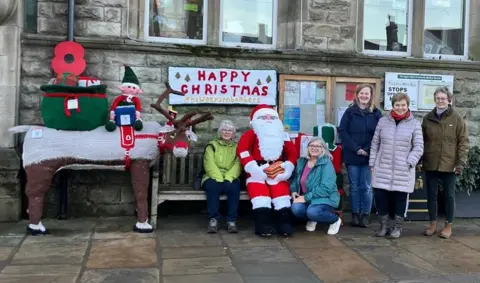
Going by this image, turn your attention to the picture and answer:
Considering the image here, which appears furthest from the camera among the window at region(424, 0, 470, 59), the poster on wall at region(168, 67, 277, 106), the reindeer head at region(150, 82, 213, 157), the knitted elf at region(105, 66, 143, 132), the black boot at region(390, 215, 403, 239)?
the window at region(424, 0, 470, 59)

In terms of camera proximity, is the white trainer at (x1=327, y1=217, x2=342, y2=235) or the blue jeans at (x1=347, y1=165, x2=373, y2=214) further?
the blue jeans at (x1=347, y1=165, x2=373, y2=214)

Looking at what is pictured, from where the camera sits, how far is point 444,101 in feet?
20.7

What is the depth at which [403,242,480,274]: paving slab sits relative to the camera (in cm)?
523

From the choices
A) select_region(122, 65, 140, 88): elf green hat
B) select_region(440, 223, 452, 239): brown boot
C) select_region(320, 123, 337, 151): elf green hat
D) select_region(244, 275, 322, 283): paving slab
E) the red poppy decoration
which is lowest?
select_region(244, 275, 322, 283): paving slab

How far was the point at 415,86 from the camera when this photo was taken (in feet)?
26.4

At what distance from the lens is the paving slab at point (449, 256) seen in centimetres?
523

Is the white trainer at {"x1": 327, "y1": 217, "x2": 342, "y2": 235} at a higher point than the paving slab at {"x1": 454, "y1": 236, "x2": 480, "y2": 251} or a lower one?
higher

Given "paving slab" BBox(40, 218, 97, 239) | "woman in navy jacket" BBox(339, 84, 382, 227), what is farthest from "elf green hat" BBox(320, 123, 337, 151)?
"paving slab" BBox(40, 218, 97, 239)

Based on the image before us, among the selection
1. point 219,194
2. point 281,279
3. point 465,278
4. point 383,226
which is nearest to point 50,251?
point 219,194

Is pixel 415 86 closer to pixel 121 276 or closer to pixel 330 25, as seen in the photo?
pixel 330 25

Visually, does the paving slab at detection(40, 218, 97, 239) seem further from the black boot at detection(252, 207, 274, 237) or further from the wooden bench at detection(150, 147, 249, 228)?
the black boot at detection(252, 207, 274, 237)

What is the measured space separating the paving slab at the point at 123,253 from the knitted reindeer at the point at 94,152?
48 cm

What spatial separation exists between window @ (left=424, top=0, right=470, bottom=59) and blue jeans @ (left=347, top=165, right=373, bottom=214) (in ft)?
8.90

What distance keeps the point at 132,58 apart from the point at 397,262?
4.21 meters
